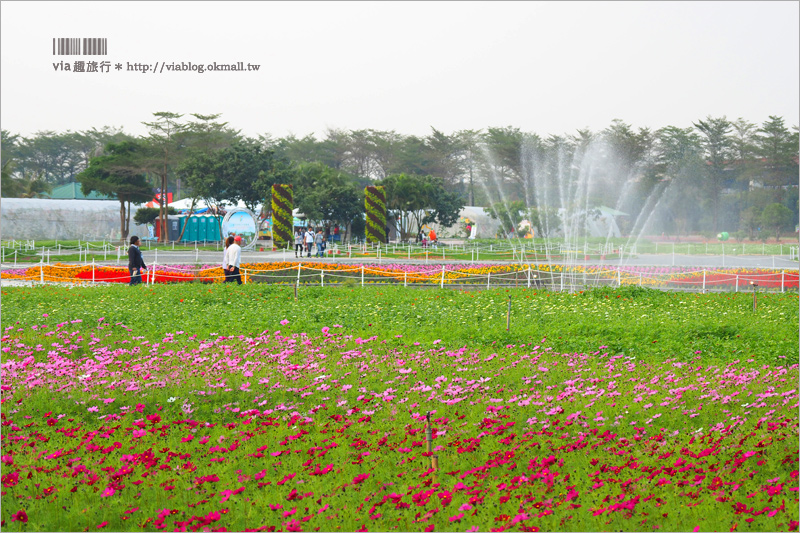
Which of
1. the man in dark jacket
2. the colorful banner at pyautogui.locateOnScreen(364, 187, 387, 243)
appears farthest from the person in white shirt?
the colorful banner at pyautogui.locateOnScreen(364, 187, 387, 243)

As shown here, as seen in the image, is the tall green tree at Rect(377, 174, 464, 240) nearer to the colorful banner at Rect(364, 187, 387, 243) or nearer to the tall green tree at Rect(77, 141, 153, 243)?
the colorful banner at Rect(364, 187, 387, 243)

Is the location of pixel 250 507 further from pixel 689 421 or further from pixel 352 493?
pixel 689 421

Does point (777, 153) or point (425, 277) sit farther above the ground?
point (777, 153)

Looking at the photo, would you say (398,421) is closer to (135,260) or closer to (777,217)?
(135,260)

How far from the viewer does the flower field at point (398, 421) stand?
5.01 m

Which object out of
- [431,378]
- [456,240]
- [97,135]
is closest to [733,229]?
[456,240]

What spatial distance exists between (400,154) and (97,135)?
2897 centimetres

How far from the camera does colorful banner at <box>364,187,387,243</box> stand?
38781 millimetres

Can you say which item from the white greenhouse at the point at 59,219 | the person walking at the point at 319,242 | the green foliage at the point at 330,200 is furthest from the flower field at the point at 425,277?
the white greenhouse at the point at 59,219

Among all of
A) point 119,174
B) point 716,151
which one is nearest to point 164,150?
point 119,174

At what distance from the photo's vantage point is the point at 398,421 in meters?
6.87

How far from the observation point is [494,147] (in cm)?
6181

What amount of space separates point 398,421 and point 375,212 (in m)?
32.5

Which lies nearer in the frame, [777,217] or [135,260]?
[135,260]
